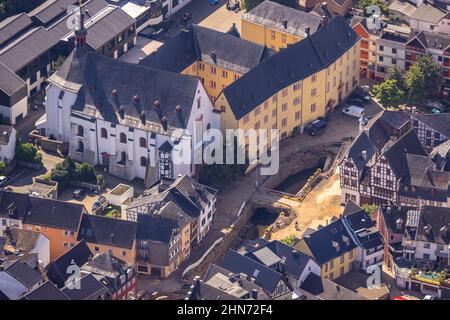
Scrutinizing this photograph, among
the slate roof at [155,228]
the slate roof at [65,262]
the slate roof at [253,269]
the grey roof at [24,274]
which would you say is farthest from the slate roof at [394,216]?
the grey roof at [24,274]

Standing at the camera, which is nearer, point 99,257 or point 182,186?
point 99,257

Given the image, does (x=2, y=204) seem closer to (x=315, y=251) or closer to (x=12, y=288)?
(x=12, y=288)

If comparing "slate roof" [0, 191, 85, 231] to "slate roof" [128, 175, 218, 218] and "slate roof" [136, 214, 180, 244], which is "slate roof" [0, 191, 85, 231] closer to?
"slate roof" [136, 214, 180, 244]

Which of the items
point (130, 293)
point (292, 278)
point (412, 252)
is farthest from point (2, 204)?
point (412, 252)

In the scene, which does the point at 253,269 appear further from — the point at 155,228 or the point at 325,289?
the point at 155,228

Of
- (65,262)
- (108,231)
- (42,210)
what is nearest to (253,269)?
(108,231)

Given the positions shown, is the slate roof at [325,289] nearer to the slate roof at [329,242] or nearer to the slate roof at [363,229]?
the slate roof at [329,242]
